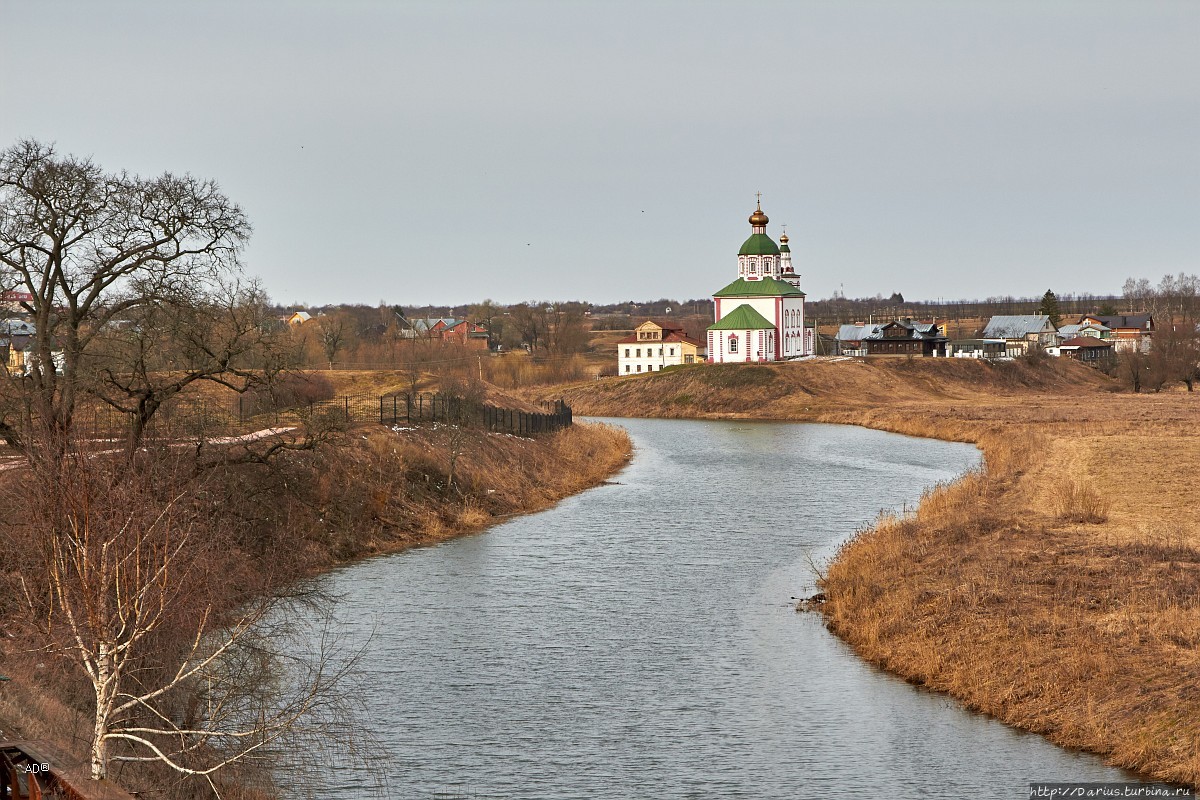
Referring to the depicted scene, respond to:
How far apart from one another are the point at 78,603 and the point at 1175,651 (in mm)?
16435

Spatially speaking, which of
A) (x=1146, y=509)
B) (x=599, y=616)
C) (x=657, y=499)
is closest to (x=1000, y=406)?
(x=657, y=499)

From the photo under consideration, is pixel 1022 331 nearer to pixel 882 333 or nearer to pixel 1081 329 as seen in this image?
pixel 1081 329

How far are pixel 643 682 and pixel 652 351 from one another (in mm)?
100790

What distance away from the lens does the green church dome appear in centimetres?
11888

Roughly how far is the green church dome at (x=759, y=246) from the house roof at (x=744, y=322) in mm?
6298

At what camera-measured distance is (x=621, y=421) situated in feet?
310

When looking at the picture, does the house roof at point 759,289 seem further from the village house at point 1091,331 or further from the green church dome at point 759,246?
the village house at point 1091,331

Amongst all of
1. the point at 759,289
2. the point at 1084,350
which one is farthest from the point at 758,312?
the point at 1084,350

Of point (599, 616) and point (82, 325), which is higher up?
point (82, 325)

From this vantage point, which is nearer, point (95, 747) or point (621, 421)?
point (95, 747)

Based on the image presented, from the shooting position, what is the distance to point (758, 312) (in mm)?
115562

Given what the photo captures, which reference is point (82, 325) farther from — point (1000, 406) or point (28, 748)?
point (1000, 406)

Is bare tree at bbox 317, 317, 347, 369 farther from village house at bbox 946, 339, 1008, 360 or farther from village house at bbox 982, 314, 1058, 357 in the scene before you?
village house at bbox 982, 314, 1058, 357

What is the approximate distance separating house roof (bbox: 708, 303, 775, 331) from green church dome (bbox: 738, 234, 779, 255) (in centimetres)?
630
